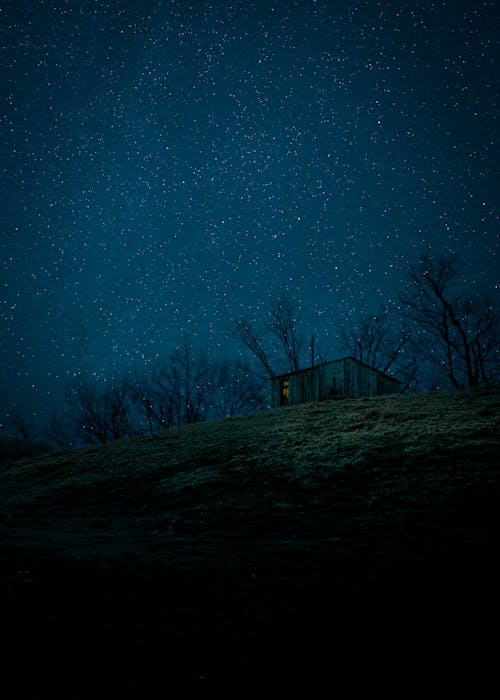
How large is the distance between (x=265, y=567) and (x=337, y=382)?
88.8 feet

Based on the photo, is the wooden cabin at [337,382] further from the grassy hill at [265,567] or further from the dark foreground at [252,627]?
the dark foreground at [252,627]

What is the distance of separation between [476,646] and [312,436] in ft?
43.6

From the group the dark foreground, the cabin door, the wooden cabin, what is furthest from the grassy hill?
the cabin door

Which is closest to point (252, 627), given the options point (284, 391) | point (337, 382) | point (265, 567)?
point (265, 567)

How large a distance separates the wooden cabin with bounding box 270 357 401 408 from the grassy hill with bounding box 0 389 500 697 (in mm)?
16864

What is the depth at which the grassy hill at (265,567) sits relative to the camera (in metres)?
3.31

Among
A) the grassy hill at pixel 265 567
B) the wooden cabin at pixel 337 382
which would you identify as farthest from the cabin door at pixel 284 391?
the grassy hill at pixel 265 567

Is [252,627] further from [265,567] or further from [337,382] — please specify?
[337,382]

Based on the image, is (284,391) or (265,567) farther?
(284,391)

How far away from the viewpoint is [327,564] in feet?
19.1

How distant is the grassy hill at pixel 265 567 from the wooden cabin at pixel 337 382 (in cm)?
1686

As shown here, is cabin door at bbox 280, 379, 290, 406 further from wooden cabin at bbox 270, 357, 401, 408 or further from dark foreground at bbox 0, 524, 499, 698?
dark foreground at bbox 0, 524, 499, 698

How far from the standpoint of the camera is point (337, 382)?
32.2m

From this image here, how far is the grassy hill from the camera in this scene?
3311 millimetres
